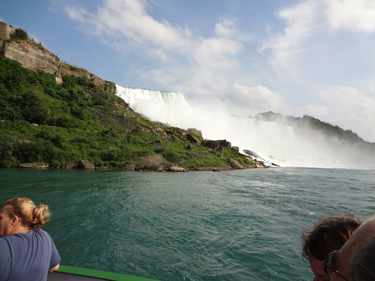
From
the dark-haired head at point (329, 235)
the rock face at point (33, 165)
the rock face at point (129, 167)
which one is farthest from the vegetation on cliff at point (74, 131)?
the dark-haired head at point (329, 235)

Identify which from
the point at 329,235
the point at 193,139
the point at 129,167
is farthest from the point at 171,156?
the point at 329,235

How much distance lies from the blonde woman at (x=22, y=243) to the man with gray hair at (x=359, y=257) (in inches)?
98.8

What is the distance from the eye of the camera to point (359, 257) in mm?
847

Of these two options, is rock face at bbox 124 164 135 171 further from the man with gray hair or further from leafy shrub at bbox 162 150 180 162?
the man with gray hair

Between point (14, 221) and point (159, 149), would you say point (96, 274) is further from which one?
point (159, 149)

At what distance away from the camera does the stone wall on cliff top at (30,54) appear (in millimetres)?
39312

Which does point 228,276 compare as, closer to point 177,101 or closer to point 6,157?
point 6,157

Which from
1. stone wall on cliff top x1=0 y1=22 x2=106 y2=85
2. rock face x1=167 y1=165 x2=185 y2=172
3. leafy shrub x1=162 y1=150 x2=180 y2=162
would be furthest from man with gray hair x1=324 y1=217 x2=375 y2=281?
stone wall on cliff top x1=0 y1=22 x2=106 y2=85

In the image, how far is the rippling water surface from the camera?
17.7 ft

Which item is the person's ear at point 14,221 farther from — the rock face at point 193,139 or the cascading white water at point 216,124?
the cascading white water at point 216,124

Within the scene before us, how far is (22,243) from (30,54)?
54066 millimetres

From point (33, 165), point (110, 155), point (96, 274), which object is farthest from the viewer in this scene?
point (110, 155)

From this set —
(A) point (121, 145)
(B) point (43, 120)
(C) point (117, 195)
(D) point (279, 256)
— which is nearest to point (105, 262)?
A: (D) point (279, 256)

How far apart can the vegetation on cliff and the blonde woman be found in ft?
82.6
